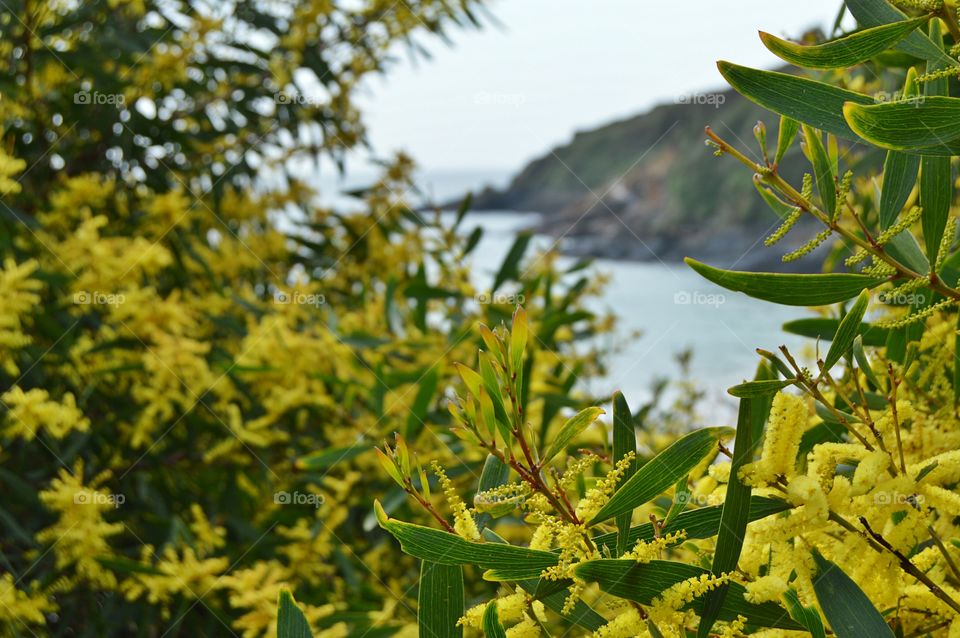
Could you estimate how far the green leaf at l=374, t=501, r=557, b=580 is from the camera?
1.49 ft

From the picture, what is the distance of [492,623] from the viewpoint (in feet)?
1.50

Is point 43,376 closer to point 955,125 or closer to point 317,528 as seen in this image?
point 317,528

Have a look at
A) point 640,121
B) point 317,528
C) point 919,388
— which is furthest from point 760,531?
point 640,121

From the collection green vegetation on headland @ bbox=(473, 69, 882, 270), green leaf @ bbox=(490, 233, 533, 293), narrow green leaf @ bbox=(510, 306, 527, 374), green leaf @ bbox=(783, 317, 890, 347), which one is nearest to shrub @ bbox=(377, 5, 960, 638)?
narrow green leaf @ bbox=(510, 306, 527, 374)

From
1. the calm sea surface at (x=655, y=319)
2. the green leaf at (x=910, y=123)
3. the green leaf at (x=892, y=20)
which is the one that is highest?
the green leaf at (x=892, y=20)

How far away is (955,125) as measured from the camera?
1.46ft

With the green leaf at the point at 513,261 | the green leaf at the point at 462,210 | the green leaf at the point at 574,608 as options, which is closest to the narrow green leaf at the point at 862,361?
the green leaf at the point at 574,608

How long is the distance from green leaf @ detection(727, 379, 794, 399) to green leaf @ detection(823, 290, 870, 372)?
31 millimetres

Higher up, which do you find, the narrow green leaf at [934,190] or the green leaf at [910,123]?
the green leaf at [910,123]

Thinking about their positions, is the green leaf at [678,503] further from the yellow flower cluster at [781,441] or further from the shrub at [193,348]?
the shrub at [193,348]

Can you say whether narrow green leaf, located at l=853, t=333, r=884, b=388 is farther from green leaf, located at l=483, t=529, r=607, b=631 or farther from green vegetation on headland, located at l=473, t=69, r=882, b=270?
green vegetation on headland, located at l=473, t=69, r=882, b=270

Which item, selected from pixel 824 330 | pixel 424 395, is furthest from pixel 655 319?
pixel 824 330

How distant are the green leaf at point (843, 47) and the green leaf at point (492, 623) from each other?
0.32 meters

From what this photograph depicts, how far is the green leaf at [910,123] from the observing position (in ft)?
1.41
